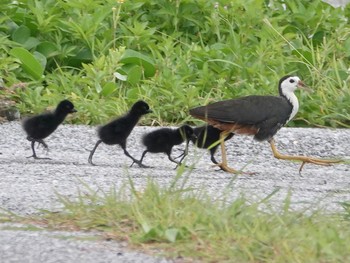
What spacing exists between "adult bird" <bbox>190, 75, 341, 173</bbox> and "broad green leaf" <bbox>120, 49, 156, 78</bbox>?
3.09 metres

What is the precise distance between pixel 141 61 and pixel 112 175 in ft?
13.7

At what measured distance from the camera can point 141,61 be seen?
1241cm

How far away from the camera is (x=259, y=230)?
589 centimetres

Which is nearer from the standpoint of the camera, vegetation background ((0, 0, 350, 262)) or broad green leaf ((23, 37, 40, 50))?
vegetation background ((0, 0, 350, 262))

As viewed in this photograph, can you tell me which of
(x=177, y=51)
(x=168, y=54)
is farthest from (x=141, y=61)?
(x=177, y=51)

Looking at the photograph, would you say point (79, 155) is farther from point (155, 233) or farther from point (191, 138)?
point (155, 233)

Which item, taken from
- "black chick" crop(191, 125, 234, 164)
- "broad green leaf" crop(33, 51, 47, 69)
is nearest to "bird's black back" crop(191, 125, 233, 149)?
"black chick" crop(191, 125, 234, 164)

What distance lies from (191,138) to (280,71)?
3.15 m

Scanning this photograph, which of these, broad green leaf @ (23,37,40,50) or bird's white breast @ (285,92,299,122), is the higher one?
broad green leaf @ (23,37,40,50)

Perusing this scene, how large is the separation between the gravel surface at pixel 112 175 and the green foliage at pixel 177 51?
2.46 feet

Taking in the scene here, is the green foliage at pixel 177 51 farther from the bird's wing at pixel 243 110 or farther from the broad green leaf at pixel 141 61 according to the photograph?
the bird's wing at pixel 243 110

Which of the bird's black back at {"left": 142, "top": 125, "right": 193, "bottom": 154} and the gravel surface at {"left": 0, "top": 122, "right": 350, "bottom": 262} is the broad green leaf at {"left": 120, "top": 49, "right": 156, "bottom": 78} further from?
the bird's black back at {"left": 142, "top": 125, "right": 193, "bottom": 154}

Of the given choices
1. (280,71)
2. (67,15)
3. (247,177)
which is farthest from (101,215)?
(67,15)

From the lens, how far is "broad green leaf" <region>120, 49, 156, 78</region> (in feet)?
40.7
